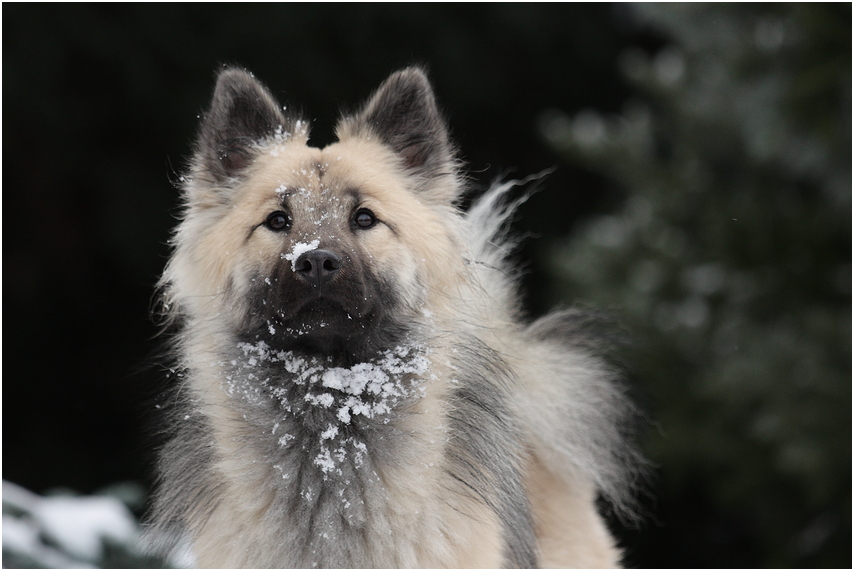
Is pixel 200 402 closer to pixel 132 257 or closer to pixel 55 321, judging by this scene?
pixel 132 257

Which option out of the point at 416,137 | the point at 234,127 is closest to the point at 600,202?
the point at 416,137

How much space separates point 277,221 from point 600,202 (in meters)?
4.94

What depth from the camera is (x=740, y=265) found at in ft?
15.1

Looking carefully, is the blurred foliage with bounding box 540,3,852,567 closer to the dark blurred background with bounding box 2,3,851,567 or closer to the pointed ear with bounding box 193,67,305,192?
the dark blurred background with bounding box 2,3,851,567

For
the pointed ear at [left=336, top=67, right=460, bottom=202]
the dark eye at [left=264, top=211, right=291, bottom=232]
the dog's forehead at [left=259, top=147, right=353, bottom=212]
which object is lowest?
the dark eye at [left=264, top=211, right=291, bottom=232]

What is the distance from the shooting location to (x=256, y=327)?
2.12 m

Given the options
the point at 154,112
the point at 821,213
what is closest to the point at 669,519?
the point at 821,213

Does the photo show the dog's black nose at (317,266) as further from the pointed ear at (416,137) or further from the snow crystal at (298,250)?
the pointed ear at (416,137)

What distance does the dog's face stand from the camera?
2.00m

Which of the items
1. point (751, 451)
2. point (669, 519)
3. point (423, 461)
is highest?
point (423, 461)

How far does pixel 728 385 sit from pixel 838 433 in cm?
55

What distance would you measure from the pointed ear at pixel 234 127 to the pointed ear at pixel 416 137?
0.23 m

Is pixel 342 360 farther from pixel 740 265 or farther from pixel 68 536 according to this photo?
pixel 740 265

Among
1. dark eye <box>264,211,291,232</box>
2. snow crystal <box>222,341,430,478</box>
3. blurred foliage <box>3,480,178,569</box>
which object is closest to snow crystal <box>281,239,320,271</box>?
dark eye <box>264,211,291,232</box>
